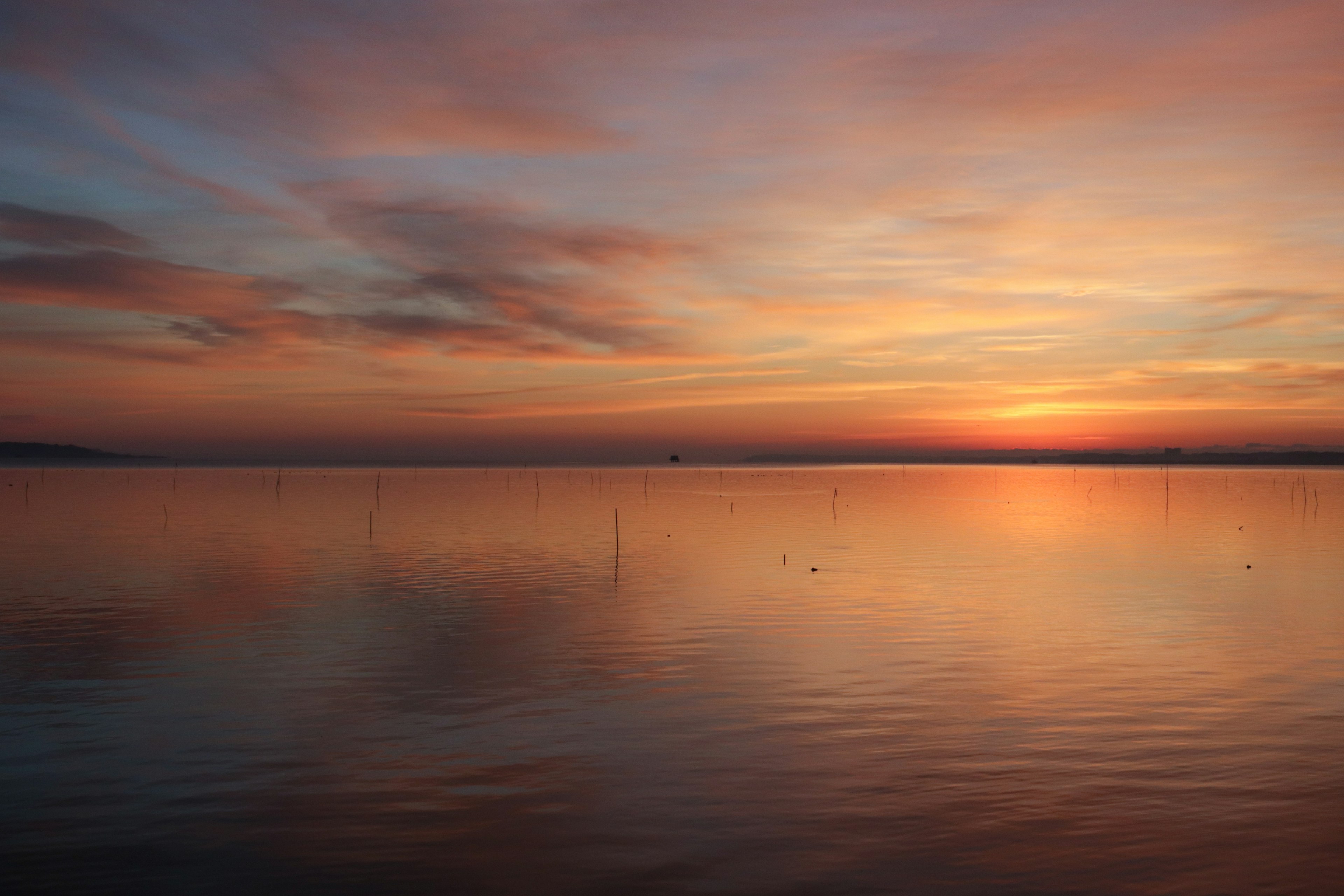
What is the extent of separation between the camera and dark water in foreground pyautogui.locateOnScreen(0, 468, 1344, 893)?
37.4ft

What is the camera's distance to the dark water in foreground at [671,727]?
1140 centimetres

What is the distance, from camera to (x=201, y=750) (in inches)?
612

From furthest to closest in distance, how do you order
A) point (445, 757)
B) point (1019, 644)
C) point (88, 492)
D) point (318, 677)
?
point (88, 492), point (1019, 644), point (318, 677), point (445, 757)

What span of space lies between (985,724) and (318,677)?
12787mm

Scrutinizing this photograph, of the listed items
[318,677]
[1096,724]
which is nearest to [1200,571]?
[1096,724]

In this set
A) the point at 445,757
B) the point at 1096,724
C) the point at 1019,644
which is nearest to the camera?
the point at 445,757

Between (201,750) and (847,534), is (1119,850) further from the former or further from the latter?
(847,534)

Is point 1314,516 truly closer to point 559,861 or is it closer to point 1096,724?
point 1096,724

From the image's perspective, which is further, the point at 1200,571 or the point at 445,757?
the point at 1200,571

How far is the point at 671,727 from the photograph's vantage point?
17.0m

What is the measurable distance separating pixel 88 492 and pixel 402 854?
114 meters

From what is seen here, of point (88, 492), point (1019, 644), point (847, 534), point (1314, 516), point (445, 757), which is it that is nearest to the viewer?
point (445, 757)

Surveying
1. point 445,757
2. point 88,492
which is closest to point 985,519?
point 445,757

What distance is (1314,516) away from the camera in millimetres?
72188
